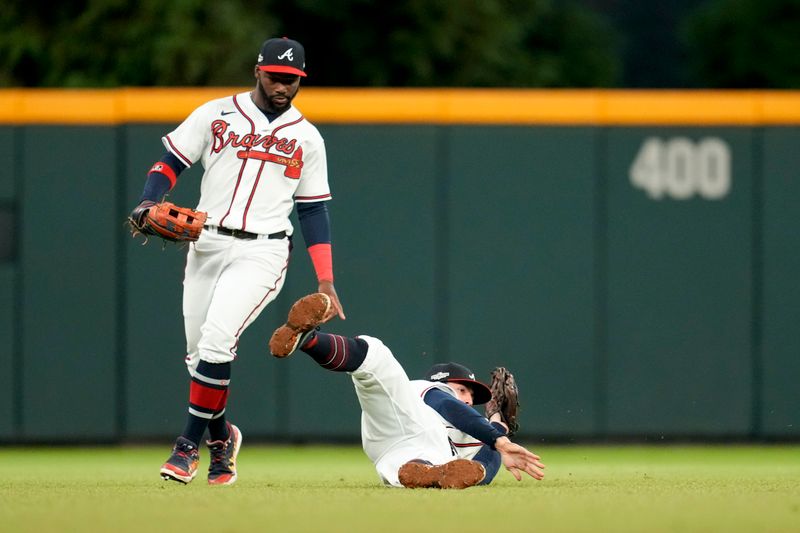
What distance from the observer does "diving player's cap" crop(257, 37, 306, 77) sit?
6.34 m

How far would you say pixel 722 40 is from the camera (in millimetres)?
23844

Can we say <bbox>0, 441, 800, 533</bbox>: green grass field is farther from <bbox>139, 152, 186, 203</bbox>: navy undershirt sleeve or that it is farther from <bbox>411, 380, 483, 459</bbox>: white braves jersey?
<bbox>139, 152, 186, 203</bbox>: navy undershirt sleeve

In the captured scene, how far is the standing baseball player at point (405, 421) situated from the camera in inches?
231

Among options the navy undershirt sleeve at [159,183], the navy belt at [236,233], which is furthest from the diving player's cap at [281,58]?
the navy belt at [236,233]

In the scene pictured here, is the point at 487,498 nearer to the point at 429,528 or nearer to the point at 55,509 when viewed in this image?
the point at 429,528

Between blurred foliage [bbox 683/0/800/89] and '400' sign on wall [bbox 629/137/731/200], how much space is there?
12.1 m

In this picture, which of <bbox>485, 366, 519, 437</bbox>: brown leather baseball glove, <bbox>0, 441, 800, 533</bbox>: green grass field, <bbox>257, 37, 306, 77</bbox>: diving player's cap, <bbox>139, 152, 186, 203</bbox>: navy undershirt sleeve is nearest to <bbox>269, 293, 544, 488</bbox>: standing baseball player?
<bbox>0, 441, 800, 533</bbox>: green grass field

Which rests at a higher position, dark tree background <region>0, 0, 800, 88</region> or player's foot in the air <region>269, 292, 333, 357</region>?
dark tree background <region>0, 0, 800, 88</region>

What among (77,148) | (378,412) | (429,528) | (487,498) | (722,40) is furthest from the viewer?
(722,40)

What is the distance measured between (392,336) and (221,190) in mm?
3666

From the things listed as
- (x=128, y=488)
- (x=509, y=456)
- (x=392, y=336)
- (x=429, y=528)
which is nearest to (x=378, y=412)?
(x=509, y=456)

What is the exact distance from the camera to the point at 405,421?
242 inches

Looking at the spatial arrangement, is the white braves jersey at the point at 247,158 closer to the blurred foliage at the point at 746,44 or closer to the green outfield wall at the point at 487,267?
the green outfield wall at the point at 487,267

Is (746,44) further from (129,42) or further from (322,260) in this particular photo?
(322,260)
